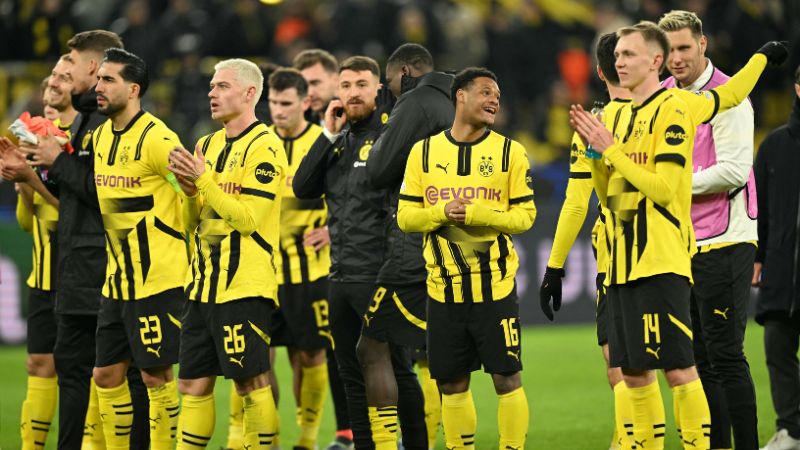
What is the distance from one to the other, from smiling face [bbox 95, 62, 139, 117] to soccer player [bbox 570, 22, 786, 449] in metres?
2.58

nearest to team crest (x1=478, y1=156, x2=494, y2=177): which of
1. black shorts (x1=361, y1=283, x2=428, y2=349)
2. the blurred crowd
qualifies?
black shorts (x1=361, y1=283, x2=428, y2=349)

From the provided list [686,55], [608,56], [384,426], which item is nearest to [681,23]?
[686,55]

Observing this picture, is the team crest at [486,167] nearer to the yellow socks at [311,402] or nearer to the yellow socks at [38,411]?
the yellow socks at [311,402]

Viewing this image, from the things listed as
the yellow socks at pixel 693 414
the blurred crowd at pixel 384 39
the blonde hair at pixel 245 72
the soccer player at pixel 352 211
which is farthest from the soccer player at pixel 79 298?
the blurred crowd at pixel 384 39

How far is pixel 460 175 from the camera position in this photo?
682cm

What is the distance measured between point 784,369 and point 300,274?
131 inches

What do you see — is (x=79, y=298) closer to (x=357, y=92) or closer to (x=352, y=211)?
(x=352, y=211)

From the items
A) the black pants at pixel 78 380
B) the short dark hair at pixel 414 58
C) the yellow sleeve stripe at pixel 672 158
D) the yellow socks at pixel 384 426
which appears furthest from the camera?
the short dark hair at pixel 414 58

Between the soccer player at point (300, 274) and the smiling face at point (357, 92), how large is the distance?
1.18 metres

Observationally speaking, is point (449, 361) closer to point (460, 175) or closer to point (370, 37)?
point (460, 175)

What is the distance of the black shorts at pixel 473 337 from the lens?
6754 mm

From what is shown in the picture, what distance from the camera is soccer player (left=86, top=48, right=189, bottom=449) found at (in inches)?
281

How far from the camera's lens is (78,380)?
25.1 ft

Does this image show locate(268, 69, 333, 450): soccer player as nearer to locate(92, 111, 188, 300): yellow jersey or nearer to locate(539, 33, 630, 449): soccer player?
locate(92, 111, 188, 300): yellow jersey
